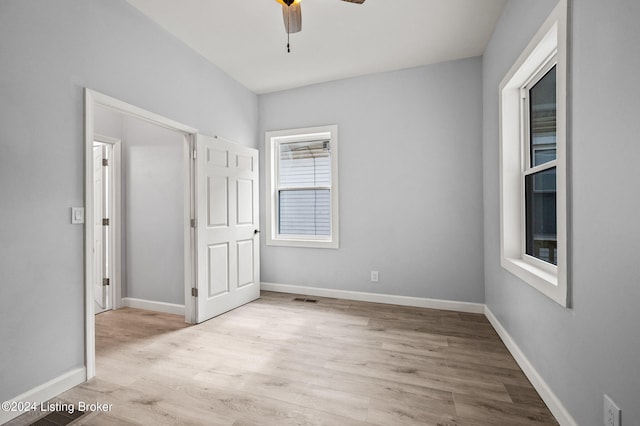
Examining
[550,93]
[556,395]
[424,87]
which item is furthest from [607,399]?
[424,87]

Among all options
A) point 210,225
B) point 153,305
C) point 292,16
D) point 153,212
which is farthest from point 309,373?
point 153,212

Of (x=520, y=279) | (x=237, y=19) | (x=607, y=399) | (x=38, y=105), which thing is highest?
Result: (x=237, y=19)

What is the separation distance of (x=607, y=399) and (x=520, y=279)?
3.59 ft

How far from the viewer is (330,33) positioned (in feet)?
9.59

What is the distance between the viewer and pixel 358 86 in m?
3.89

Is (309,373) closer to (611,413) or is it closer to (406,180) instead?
(611,413)

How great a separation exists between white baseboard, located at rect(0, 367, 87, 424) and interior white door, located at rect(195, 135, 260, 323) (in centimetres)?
119

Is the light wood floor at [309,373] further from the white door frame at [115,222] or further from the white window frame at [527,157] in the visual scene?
the white window frame at [527,157]

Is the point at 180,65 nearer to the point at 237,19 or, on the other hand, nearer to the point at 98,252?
the point at 237,19

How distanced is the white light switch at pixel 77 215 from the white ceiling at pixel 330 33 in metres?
1.80

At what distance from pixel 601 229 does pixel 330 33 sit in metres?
2.74

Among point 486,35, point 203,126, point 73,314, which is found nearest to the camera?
point 73,314

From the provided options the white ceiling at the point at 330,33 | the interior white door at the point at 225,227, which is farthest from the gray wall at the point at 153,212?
the white ceiling at the point at 330,33

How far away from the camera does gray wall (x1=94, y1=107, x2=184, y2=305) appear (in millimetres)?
3562
